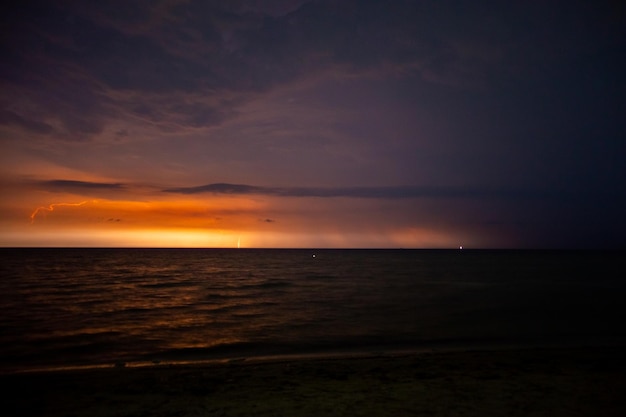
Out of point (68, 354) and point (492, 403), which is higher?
point (492, 403)

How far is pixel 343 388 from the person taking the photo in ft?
32.2

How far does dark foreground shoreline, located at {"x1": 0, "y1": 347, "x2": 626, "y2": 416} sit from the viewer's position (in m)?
8.39

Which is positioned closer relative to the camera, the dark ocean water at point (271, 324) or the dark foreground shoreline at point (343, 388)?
the dark foreground shoreline at point (343, 388)

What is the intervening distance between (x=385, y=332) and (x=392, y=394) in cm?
1299

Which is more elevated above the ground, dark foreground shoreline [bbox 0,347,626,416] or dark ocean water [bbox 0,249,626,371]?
dark foreground shoreline [bbox 0,347,626,416]

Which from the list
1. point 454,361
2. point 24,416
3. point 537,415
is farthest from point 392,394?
point 24,416

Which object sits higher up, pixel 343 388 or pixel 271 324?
pixel 343 388

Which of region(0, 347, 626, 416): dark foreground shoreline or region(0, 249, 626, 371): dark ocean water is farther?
region(0, 249, 626, 371): dark ocean water

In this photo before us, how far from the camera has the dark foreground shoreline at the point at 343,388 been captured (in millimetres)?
8391

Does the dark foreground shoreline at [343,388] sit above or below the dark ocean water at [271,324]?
above

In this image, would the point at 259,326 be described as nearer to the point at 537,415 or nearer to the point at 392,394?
the point at 392,394

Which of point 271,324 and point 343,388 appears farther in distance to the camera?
point 271,324

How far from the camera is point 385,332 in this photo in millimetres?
21875

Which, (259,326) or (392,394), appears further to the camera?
(259,326)
